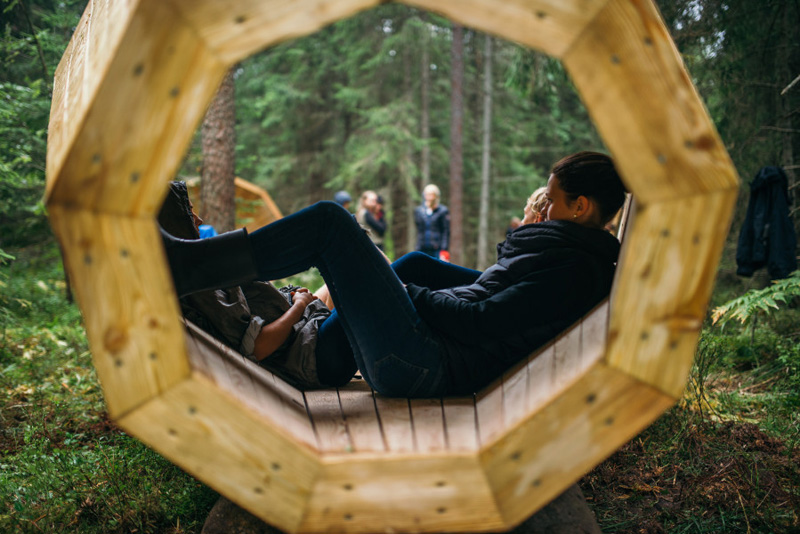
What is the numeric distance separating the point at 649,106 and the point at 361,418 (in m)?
1.56

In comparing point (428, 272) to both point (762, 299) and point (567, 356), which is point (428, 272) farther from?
point (762, 299)

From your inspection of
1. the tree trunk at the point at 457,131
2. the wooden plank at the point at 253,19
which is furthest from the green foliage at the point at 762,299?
the tree trunk at the point at 457,131

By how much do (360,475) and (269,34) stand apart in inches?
54.9

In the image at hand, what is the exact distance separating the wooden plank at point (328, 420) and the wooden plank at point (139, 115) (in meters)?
0.98

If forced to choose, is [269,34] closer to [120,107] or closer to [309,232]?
[120,107]

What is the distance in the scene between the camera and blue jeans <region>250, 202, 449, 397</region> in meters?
2.10

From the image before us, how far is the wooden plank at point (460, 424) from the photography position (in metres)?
1.84

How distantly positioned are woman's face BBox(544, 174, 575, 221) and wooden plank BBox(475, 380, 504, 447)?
2.68 feet

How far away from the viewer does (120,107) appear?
151 centimetres

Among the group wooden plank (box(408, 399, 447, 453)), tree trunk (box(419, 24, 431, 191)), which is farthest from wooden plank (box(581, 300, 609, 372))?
tree trunk (box(419, 24, 431, 191))

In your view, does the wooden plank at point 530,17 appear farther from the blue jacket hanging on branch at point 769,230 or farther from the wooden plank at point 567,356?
the blue jacket hanging on branch at point 769,230

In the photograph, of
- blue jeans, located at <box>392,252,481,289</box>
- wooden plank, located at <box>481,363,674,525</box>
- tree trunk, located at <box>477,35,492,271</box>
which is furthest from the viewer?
tree trunk, located at <box>477,35,492,271</box>

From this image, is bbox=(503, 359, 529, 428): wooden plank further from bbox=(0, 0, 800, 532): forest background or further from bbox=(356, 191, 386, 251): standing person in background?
bbox=(356, 191, 386, 251): standing person in background

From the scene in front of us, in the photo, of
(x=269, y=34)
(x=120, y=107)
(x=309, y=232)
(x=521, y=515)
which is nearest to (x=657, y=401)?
(x=521, y=515)
